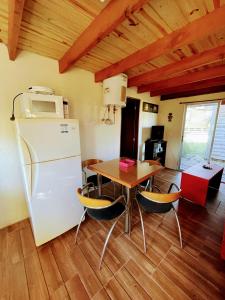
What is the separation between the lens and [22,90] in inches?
70.7

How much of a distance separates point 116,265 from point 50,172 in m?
1.20

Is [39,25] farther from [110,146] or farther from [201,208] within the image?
[201,208]

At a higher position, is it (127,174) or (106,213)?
(127,174)

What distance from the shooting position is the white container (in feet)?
7.27

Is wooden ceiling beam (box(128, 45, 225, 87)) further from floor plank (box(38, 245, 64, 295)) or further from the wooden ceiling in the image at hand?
floor plank (box(38, 245, 64, 295))

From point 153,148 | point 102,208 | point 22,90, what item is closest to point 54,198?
point 102,208

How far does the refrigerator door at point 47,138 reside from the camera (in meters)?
1.33

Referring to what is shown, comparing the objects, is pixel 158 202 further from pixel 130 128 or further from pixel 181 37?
pixel 130 128

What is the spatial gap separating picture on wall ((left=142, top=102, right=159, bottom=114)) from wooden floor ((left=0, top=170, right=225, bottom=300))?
Result: 3.01 meters

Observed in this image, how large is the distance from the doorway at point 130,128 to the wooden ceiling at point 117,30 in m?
1.61

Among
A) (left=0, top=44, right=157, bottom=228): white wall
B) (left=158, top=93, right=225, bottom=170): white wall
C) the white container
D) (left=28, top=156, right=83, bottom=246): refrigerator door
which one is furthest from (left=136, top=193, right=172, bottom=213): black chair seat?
(left=158, top=93, right=225, bottom=170): white wall

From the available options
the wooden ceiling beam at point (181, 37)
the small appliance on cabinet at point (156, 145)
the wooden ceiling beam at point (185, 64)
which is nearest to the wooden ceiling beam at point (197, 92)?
the small appliance on cabinet at point (156, 145)

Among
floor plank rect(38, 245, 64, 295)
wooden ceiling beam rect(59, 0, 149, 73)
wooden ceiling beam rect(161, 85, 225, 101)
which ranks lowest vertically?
floor plank rect(38, 245, 64, 295)

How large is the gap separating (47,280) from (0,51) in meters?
2.54
